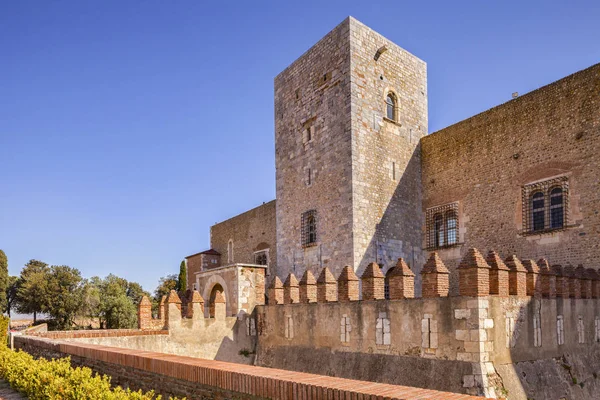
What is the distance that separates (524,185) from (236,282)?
1054 centimetres

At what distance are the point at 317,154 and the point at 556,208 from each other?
8980 mm

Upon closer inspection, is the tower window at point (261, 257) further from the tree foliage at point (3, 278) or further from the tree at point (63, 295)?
the tree foliage at point (3, 278)

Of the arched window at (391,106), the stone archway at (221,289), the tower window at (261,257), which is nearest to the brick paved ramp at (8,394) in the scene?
the stone archway at (221,289)

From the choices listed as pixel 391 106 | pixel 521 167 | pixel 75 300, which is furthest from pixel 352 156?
pixel 75 300

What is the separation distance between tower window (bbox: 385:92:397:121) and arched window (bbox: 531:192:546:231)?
651 centimetres

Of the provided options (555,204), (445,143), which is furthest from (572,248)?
(445,143)

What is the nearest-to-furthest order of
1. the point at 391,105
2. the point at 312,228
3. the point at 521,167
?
the point at 521,167, the point at 391,105, the point at 312,228

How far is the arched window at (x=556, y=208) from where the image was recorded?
578 inches

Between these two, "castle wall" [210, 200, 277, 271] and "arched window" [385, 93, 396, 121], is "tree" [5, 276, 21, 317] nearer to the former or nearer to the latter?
"castle wall" [210, 200, 277, 271]

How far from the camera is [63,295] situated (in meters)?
38.9

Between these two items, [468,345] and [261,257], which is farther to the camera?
[261,257]

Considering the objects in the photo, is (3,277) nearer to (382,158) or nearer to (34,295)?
(34,295)

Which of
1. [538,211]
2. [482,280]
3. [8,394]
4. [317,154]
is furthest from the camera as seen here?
[317,154]

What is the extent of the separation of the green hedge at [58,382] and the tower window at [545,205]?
42.8 feet
